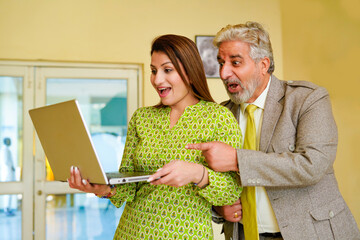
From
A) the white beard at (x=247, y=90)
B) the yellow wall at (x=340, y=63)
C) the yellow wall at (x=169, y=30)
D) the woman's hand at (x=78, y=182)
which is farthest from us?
the yellow wall at (x=169, y=30)

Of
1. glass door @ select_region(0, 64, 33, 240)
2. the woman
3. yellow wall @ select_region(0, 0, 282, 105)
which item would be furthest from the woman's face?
glass door @ select_region(0, 64, 33, 240)

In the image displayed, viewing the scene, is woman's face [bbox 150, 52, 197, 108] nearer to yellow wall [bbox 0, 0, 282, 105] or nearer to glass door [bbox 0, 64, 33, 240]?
yellow wall [bbox 0, 0, 282, 105]

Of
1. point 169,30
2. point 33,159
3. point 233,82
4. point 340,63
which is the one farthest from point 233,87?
point 33,159

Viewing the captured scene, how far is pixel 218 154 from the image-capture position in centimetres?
135

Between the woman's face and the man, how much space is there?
278mm

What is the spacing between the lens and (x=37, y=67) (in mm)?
3623

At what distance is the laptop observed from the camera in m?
1.20

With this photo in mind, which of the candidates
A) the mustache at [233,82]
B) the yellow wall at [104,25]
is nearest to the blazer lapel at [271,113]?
the mustache at [233,82]

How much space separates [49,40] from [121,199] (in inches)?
96.4

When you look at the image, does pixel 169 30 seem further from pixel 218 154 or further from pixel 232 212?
pixel 218 154

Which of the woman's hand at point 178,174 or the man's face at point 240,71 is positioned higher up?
the man's face at point 240,71

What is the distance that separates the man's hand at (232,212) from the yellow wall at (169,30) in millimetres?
1766

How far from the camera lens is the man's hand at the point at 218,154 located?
135cm

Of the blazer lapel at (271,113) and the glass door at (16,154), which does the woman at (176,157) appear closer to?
the blazer lapel at (271,113)
